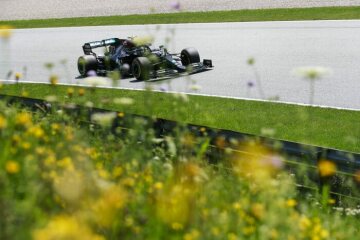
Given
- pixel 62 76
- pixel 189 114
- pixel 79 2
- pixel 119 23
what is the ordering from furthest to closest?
pixel 79 2
pixel 119 23
pixel 62 76
pixel 189 114

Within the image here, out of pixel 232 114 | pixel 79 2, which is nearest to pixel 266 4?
pixel 79 2

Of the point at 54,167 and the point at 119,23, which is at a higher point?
the point at 54,167

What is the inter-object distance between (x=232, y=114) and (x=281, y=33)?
297 inches

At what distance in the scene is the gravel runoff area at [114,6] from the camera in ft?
69.6

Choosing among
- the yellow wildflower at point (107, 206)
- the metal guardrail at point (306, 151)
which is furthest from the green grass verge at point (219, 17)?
the yellow wildflower at point (107, 206)

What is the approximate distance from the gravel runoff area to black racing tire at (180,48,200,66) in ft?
28.1

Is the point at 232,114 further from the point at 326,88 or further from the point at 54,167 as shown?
the point at 54,167

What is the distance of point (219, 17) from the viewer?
20.2 m

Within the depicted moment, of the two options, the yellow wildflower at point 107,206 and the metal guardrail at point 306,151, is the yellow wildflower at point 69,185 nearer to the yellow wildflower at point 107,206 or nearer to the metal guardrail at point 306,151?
the yellow wildflower at point 107,206

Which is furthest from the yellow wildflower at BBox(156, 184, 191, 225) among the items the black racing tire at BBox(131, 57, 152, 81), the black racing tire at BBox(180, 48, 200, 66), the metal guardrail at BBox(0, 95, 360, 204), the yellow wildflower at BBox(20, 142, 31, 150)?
the black racing tire at BBox(180, 48, 200, 66)

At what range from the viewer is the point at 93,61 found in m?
13.1

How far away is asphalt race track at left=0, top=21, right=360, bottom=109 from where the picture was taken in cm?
1127

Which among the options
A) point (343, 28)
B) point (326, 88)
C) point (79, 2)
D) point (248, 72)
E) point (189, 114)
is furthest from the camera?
point (79, 2)

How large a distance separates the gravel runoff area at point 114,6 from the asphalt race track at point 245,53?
3.00m
